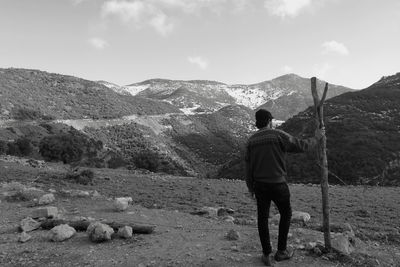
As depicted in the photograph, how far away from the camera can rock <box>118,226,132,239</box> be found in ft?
25.0

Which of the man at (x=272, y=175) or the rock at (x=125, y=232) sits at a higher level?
the man at (x=272, y=175)

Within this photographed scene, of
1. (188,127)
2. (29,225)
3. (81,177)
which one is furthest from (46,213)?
(188,127)

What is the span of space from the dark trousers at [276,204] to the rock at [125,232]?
280 cm

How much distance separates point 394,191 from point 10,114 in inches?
2456

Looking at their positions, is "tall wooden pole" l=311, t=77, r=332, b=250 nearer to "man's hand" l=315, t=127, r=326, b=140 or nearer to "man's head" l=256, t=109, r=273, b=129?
"man's hand" l=315, t=127, r=326, b=140

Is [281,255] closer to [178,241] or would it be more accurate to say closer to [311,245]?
[311,245]

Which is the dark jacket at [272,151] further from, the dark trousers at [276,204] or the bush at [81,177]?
the bush at [81,177]

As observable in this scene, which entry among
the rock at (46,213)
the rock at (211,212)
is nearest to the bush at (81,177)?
the rock at (46,213)

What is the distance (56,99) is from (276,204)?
87.4 meters

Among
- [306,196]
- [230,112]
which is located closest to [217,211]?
[306,196]

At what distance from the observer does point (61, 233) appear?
7.77 metres

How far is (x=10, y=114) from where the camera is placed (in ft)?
220

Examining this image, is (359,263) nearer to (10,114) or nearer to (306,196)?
(306,196)

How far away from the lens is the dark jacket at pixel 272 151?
5863 millimetres
